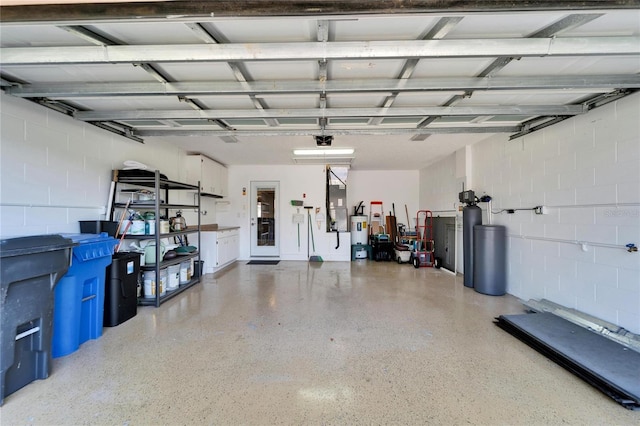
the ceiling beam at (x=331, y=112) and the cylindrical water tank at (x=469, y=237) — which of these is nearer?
the ceiling beam at (x=331, y=112)

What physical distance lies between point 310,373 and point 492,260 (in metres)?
3.51

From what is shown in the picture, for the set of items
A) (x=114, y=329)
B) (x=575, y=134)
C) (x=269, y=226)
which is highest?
(x=575, y=134)

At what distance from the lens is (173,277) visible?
13.0ft

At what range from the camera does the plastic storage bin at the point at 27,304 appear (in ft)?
5.45

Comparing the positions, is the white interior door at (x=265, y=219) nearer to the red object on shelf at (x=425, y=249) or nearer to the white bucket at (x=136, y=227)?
the white bucket at (x=136, y=227)

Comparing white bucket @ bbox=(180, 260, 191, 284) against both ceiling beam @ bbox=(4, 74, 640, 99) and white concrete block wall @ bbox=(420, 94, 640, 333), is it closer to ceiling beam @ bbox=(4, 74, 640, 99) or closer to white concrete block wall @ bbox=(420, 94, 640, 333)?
ceiling beam @ bbox=(4, 74, 640, 99)

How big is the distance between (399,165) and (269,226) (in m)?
4.03

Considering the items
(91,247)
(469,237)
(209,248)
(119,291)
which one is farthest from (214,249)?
(469,237)

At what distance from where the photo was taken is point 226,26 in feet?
5.57

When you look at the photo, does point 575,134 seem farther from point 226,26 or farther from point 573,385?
point 226,26

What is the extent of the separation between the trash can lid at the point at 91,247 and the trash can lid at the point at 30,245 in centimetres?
19

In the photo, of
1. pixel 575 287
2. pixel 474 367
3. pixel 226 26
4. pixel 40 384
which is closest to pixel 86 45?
pixel 226 26

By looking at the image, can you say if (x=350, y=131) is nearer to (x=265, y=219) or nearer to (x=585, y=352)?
(x=585, y=352)

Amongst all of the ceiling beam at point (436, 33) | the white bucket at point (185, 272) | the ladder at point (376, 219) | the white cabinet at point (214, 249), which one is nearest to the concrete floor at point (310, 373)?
the white bucket at point (185, 272)
